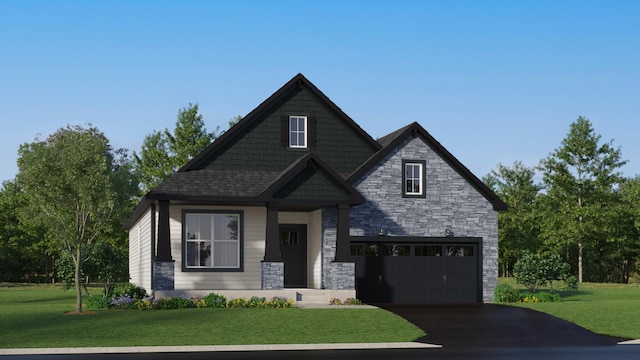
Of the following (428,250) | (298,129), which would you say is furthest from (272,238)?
(428,250)

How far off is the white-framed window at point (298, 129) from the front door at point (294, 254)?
3.52m

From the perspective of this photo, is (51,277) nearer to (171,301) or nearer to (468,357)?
(171,301)

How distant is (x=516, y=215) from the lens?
71125mm

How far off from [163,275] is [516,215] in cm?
4774

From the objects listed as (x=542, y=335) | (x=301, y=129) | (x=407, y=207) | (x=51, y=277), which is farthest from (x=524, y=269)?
(x=51, y=277)

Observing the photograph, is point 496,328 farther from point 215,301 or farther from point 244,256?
point 244,256

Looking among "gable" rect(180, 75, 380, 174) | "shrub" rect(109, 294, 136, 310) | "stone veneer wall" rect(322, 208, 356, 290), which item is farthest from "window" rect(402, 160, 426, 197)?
"shrub" rect(109, 294, 136, 310)

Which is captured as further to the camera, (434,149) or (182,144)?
(182,144)

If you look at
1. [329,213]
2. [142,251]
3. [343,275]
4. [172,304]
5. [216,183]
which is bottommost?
[172,304]

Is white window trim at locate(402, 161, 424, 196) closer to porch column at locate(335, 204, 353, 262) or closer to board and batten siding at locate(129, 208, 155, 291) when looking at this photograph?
porch column at locate(335, 204, 353, 262)

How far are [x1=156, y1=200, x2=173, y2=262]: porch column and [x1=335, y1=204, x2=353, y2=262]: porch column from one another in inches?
239

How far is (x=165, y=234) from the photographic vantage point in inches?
1160

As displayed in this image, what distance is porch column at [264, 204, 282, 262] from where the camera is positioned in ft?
96.9

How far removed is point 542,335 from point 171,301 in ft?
38.6
